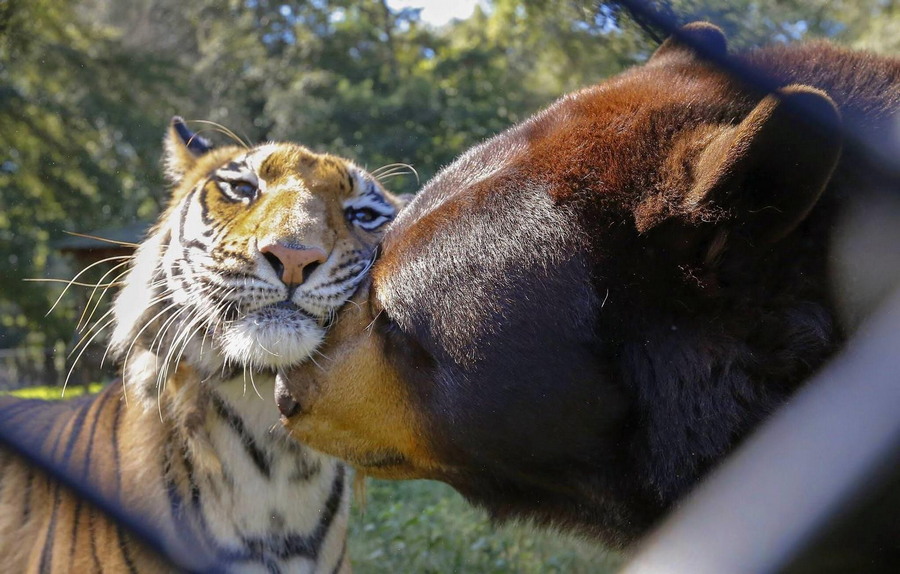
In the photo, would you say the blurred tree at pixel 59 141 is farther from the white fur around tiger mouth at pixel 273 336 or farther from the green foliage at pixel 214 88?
the white fur around tiger mouth at pixel 273 336

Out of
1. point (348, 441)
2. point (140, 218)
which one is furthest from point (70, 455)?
point (140, 218)

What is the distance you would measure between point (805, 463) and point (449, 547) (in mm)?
3389

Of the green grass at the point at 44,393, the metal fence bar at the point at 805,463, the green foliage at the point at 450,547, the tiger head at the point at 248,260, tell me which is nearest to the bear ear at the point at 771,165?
the metal fence bar at the point at 805,463

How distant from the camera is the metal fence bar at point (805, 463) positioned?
165cm

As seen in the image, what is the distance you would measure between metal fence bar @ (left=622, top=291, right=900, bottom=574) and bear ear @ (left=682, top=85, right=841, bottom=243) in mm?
313

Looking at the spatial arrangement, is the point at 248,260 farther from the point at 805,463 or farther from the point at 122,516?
the point at 805,463

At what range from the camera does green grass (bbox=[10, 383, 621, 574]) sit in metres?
4.54

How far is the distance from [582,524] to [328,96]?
34.0 ft

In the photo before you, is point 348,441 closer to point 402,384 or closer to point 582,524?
point 402,384

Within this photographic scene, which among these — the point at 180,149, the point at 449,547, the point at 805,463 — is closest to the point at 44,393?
the point at 449,547

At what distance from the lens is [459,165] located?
2.29 meters

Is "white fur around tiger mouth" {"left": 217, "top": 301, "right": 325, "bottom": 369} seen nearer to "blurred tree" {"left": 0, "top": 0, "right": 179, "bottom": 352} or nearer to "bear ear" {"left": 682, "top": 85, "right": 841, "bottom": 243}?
"bear ear" {"left": 682, "top": 85, "right": 841, "bottom": 243}

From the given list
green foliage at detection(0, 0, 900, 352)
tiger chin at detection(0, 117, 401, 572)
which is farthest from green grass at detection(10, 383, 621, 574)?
green foliage at detection(0, 0, 900, 352)

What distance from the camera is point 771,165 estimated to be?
1571 mm
